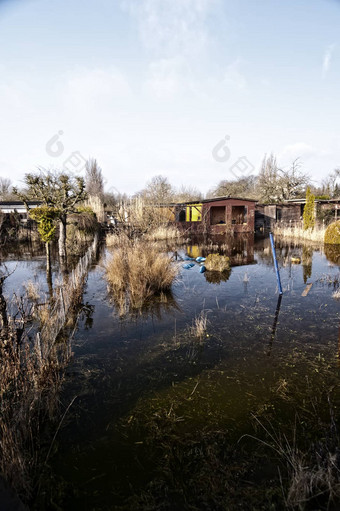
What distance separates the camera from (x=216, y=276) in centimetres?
1063

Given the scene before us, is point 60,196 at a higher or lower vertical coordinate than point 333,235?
higher

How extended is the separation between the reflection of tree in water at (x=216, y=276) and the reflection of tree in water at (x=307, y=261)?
2.75 metres

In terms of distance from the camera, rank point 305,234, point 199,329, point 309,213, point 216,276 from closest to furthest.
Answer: point 199,329, point 216,276, point 305,234, point 309,213

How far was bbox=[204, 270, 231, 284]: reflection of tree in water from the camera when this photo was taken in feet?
33.0

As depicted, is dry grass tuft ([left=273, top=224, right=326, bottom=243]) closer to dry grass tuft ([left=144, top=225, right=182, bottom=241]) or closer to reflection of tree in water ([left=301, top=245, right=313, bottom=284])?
reflection of tree in water ([left=301, top=245, right=313, bottom=284])

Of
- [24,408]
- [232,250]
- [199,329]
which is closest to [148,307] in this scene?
[199,329]

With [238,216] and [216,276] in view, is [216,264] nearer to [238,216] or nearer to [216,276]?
[216,276]

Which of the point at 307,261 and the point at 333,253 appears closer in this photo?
the point at 307,261

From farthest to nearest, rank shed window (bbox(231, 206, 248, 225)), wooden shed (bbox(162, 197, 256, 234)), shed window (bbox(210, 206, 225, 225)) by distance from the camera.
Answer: shed window (bbox(210, 206, 225, 225))
shed window (bbox(231, 206, 248, 225))
wooden shed (bbox(162, 197, 256, 234))

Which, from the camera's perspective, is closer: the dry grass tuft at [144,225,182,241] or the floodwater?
the floodwater

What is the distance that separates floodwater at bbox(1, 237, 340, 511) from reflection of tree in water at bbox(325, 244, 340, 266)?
20.8ft

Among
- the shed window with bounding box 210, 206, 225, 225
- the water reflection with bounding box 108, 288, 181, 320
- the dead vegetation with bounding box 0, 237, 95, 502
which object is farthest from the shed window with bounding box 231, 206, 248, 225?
the dead vegetation with bounding box 0, 237, 95, 502

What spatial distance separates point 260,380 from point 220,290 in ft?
15.6

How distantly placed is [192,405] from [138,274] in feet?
16.9
